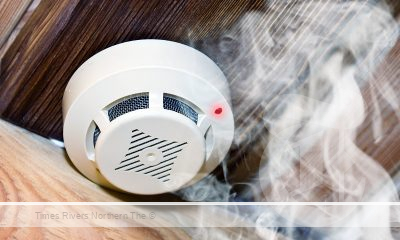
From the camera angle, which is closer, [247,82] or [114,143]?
[114,143]

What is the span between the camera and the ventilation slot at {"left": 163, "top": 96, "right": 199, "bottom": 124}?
925mm

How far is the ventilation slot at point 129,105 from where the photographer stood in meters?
0.92

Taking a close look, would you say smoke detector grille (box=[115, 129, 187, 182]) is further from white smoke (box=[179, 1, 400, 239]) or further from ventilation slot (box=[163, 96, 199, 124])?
white smoke (box=[179, 1, 400, 239])

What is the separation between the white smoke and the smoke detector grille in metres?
0.18

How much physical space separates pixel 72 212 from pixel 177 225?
23 cm

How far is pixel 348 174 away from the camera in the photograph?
1.09m

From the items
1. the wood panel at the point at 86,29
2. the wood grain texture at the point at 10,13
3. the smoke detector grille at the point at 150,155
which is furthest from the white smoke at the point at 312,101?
the wood grain texture at the point at 10,13

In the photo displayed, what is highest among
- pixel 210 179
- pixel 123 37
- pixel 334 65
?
pixel 334 65

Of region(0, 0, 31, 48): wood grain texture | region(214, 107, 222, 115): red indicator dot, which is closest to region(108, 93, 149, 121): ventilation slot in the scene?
region(214, 107, 222, 115): red indicator dot

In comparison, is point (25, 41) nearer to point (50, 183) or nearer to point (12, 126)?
point (12, 126)

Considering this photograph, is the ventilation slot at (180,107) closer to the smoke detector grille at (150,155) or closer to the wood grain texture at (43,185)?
the smoke detector grille at (150,155)

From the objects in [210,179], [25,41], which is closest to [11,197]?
[25,41]

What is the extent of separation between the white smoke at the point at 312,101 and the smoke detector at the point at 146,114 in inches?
4.5

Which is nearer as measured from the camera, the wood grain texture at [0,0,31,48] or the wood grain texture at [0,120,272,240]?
the wood grain texture at [0,120,272,240]
